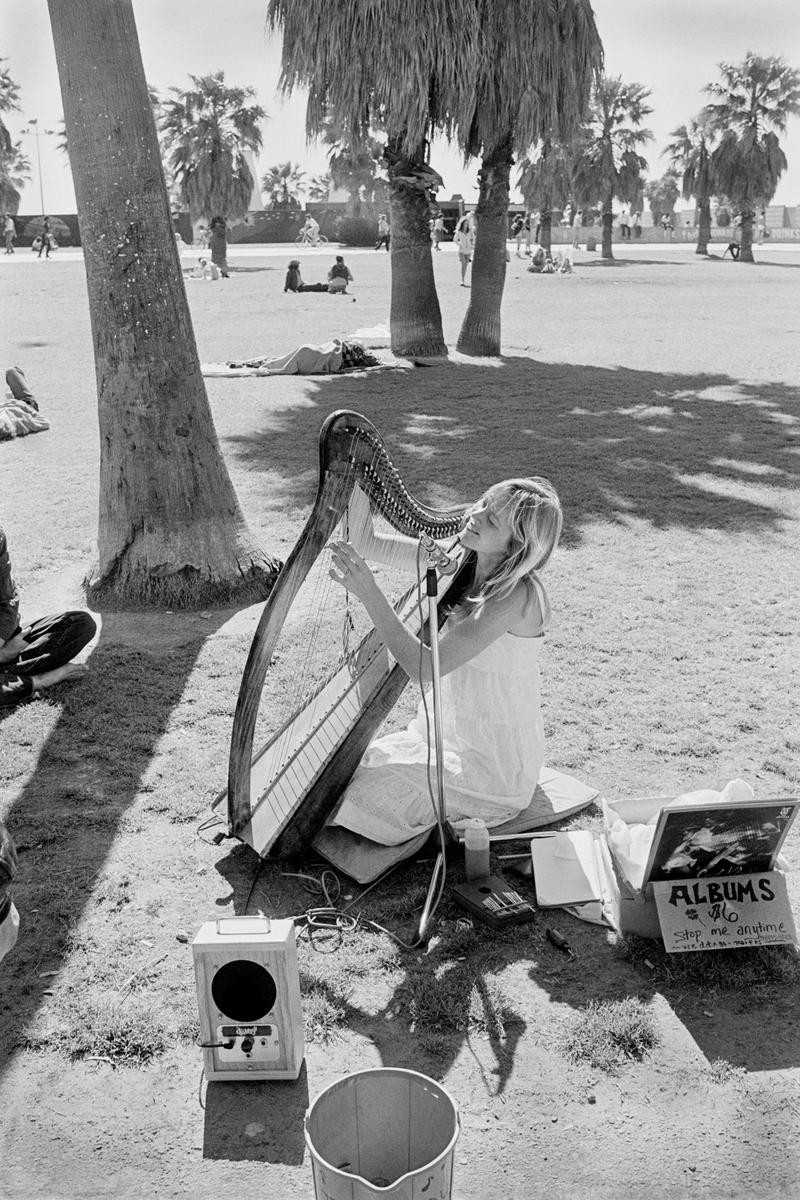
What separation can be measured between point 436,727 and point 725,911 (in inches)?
40.1

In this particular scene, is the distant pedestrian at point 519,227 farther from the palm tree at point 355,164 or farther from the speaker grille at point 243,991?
the speaker grille at point 243,991

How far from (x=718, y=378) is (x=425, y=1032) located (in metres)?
13.3

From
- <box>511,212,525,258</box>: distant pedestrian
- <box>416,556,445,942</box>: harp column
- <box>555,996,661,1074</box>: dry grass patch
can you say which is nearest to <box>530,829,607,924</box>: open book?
<box>416,556,445,942</box>: harp column

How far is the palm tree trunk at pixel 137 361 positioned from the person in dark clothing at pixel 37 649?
40.7 inches

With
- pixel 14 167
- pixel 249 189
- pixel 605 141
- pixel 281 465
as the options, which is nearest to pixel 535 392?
pixel 281 465

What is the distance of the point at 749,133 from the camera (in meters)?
42.4

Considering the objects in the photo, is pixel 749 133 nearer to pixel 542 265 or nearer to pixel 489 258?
pixel 542 265

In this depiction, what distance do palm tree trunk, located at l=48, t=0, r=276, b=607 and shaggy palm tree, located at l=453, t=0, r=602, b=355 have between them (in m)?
8.07

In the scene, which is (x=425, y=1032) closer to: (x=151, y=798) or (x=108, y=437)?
(x=151, y=798)

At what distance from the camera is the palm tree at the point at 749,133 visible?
41750 millimetres

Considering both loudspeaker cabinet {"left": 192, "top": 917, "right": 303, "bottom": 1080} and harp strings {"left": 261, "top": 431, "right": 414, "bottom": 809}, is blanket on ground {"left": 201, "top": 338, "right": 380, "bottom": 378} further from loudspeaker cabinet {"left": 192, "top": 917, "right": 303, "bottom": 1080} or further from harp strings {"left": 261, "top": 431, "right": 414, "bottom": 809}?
loudspeaker cabinet {"left": 192, "top": 917, "right": 303, "bottom": 1080}

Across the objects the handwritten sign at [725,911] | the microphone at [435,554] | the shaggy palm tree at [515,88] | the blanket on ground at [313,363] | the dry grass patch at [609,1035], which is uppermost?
the shaggy palm tree at [515,88]

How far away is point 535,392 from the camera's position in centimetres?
1368

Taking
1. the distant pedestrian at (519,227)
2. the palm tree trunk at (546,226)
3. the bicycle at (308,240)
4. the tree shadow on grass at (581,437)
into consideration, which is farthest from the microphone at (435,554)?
the bicycle at (308,240)
